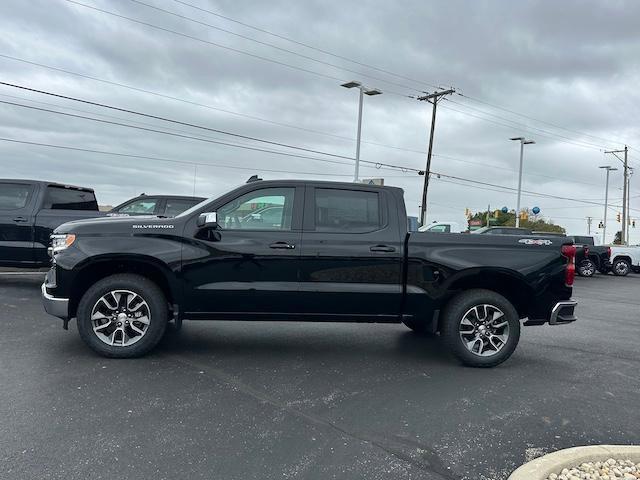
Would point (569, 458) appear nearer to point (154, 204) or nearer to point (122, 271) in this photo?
point (122, 271)

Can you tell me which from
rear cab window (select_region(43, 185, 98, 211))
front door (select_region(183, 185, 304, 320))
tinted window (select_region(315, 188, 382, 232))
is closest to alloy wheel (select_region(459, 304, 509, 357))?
tinted window (select_region(315, 188, 382, 232))

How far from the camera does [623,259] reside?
23.8 metres

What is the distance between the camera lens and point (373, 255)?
17.9 feet

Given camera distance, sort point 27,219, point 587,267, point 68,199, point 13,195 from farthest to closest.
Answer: point 587,267 → point 68,199 → point 13,195 → point 27,219

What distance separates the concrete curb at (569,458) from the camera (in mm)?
3127

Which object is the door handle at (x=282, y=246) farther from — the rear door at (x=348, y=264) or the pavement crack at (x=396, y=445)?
the pavement crack at (x=396, y=445)

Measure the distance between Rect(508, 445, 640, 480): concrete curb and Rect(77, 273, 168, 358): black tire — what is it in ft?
11.7

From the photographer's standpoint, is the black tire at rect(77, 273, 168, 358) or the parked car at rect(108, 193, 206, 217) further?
the parked car at rect(108, 193, 206, 217)

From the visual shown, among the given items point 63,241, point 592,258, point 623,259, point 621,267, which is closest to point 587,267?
point 592,258

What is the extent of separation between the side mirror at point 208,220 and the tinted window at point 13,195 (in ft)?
20.5

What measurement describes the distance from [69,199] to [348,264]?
723 cm

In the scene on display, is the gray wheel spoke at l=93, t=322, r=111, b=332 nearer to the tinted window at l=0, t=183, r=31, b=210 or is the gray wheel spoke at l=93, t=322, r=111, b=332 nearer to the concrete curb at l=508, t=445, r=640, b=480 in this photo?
the concrete curb at l=508, t=445, r=640, b=480

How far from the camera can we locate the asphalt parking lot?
3295mm

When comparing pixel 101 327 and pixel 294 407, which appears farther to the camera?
pixel 101 327
